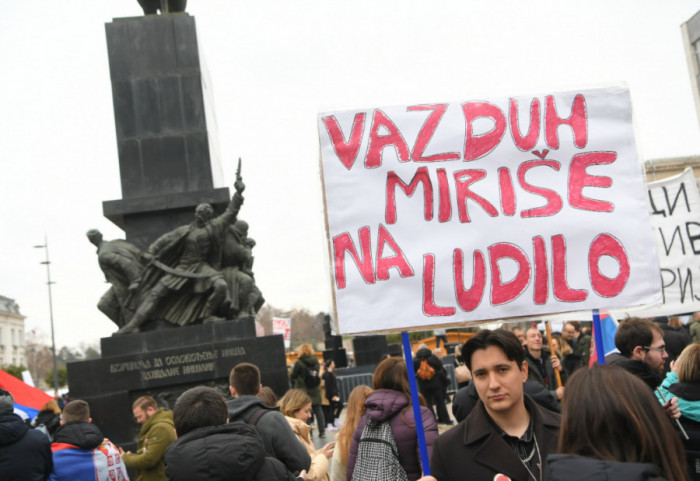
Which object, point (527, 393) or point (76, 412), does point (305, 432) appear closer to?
point (76, 412)

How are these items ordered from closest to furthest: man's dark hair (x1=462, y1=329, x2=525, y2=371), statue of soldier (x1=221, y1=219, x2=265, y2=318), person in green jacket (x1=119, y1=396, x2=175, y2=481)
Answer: man's dark hair (x1=462, y1=329, x2=525, y2=371) → person in green jacket (x1=119, y1=396, x2=175, y2=481) → statue of soldier (x1=221, y1=219, x2=265, y2=318)

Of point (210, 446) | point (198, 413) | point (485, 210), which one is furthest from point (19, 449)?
point (485, 210)

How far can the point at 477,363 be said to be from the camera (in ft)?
10.2

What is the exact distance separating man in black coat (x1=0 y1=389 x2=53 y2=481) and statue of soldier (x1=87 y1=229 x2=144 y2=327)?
735cm

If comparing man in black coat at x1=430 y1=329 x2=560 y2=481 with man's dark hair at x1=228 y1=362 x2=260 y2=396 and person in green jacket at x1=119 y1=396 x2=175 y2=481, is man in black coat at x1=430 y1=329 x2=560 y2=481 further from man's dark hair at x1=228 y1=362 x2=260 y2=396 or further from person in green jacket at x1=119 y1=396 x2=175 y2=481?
person in green jacket at x1=119 y1=396 x2=175 y2=481

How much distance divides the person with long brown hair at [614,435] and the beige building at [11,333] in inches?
3271

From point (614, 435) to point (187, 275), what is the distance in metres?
10.7

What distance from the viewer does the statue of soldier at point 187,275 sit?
12219 mm

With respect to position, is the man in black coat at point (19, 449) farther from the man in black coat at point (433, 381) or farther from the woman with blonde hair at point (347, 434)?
the man in black coat at point (433, 381)

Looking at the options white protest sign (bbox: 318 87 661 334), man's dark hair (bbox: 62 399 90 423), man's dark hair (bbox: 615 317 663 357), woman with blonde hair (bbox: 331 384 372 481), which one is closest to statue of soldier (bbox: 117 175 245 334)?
man's dark hair (bbox: 62 399 90 423)

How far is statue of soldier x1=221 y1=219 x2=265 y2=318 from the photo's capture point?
12547 mm

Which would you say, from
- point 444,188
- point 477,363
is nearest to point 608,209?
point 444,188

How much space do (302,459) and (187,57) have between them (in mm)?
10965

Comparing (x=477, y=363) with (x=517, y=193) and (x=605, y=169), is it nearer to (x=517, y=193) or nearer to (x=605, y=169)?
(x=517, y=193)
